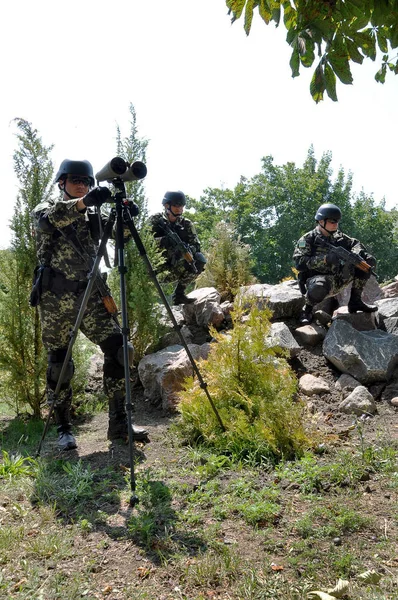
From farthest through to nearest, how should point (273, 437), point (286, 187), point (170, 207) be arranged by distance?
1. point (286, 187)
2. point (170, 207)
3. point (273, 437)

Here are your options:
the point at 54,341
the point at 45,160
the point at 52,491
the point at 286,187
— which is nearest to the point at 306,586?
the point at 52,491

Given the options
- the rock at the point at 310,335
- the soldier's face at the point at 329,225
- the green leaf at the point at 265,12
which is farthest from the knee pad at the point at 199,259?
the green leaf at the point at 265,12

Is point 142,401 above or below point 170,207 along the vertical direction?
below

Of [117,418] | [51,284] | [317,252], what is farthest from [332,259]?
[51,284]

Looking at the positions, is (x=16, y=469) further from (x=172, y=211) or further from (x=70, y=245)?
(x=172, y=211)

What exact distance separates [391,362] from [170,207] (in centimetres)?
410

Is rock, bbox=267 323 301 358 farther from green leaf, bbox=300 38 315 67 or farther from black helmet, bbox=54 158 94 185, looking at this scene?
green leaf, bbox=300 38 315 67

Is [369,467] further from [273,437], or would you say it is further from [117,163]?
[117,163]

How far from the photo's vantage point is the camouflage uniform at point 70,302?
4707 mm

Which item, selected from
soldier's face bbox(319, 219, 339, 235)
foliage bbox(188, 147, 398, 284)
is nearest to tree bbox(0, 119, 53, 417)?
soldier's face bbox(319, 219, 339, 235)

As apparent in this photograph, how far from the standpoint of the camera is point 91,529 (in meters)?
3.18

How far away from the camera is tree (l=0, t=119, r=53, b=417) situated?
20.1 ft

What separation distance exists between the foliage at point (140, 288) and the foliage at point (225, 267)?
220 cm

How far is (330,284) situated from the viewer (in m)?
7.36
